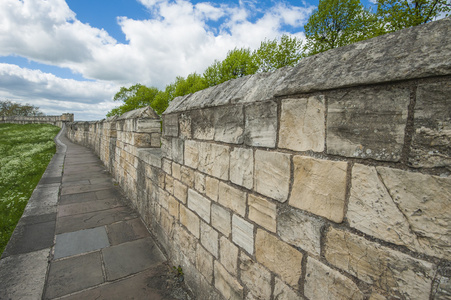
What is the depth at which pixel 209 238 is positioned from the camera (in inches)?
84.7

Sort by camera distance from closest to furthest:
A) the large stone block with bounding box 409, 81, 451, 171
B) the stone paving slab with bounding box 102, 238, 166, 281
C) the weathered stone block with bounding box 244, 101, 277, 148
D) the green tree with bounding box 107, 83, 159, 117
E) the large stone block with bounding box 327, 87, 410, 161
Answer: the large stone block with bounding box 409, 81, 451, 171 < the large stone block with bounding box 327, 87, 410, 161 < the weathered stone block with bounding box 244, 101, 277, 148 < the stone paving slab with bounding box 102, 238, 166, 281 < the green tree with bounding box 107, 83, 159, 117

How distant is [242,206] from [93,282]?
2130 millimetres

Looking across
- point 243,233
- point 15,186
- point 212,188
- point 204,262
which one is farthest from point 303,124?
point 15,186

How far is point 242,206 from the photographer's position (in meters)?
1.72

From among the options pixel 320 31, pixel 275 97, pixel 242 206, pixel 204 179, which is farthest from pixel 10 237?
pixel 320 31

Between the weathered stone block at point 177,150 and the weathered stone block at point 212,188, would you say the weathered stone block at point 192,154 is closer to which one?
the weathered stone block at point 177,150

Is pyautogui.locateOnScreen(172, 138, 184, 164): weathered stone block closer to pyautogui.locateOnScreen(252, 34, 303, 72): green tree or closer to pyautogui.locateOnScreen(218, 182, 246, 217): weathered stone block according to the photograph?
pyautogui.locateOnScreen(218, 182, 246, 217): weathered stone block

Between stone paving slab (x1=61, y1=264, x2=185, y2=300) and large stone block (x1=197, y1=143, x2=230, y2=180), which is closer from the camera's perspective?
large stone block (x1=197, y1=143, x2=230, y2=180)

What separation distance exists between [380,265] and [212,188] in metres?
1.38

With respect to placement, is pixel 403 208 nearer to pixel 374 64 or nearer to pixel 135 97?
pixel 374 64

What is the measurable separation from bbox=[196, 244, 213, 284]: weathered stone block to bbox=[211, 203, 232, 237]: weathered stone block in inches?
14.1

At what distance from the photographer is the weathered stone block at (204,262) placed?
214cm

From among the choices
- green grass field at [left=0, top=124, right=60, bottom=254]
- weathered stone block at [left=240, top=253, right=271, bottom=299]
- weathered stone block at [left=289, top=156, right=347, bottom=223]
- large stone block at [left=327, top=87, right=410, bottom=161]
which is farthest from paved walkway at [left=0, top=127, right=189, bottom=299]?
large stone block at [left=327, top=87, right=410, bottom=161]

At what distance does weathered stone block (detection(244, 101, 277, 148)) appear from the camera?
4.66ft
